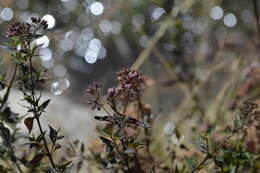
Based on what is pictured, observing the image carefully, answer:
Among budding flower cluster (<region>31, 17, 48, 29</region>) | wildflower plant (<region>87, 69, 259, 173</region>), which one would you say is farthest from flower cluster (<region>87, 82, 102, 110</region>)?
budding flower cluster (<region>31, 17, 48, 29</region>)

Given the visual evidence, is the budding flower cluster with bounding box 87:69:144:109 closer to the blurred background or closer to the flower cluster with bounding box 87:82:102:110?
the flower cluster with bounding box 87:82:102:110

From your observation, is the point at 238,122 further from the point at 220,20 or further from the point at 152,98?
the point at 220,20

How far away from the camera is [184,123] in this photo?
71.3 inches

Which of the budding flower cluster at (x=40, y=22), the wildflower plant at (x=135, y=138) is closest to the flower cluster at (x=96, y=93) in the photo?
the wildflower plant at (x=135, y=138)

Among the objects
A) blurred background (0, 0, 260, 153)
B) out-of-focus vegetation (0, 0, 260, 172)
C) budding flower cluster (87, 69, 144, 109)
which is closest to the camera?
budding flower cluster (87, 69, 144, 109)

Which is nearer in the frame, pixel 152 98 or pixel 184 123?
pixel 184 123

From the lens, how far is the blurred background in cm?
175

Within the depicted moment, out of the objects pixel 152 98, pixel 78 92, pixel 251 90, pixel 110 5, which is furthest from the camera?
pixel 78 92

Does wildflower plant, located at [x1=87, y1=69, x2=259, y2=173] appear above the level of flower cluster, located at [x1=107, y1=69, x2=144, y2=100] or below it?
below

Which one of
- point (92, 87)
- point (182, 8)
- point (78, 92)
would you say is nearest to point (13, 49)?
point (92, 87)

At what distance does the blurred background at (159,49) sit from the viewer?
175cm

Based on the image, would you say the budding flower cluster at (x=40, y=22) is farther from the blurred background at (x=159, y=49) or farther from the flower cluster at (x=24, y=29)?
the blurred background at (x=159, y=49)

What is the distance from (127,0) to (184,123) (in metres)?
1.33

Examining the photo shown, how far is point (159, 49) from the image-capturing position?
9.95 feet
